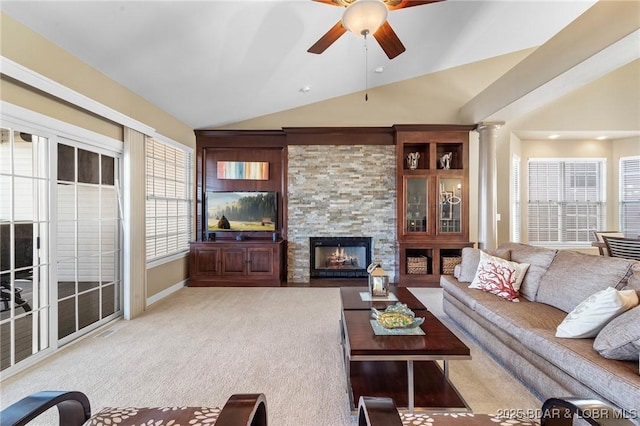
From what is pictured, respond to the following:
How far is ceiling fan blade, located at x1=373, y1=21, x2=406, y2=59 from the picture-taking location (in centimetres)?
259

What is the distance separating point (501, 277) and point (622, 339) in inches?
53.3

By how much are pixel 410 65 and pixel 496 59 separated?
5.86 ft

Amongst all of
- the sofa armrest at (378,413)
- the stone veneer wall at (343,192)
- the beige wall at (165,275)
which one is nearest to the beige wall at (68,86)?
the beige wall at (165,275)

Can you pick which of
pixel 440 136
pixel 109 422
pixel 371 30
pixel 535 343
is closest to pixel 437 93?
pixel 440 136

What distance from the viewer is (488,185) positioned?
5059 millimetres

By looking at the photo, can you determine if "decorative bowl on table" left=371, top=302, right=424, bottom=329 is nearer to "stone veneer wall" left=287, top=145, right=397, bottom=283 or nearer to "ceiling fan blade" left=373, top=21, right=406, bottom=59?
"ceiling fan blade" left=373, top=21, right=406, bottom=59

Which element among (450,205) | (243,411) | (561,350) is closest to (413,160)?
(450,205)

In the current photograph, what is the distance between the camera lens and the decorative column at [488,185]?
5.04m

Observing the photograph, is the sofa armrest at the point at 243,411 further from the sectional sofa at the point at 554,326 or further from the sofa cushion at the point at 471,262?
the sofa cushion at the point at 471,262

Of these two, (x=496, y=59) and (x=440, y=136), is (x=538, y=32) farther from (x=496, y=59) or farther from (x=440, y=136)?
(x=440, y=136)

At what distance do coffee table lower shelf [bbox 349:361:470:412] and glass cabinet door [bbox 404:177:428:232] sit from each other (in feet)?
10.5

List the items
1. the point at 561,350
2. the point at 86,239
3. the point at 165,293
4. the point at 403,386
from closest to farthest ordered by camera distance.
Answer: the point at 561,350 → the point at 403,386 → the point at 86,239 → the point at 165,293

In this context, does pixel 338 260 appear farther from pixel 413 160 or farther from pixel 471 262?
pixel 471 262

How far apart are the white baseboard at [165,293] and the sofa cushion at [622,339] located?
461cm
